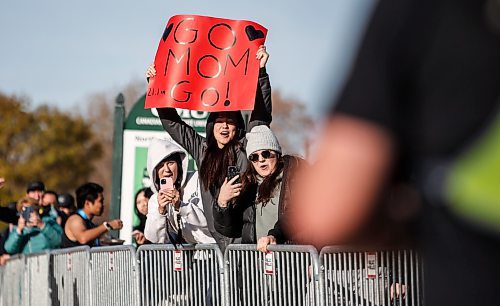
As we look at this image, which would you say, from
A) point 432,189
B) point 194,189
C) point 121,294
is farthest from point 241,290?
point 432,189

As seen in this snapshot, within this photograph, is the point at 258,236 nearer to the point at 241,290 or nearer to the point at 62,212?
the point at 241,290

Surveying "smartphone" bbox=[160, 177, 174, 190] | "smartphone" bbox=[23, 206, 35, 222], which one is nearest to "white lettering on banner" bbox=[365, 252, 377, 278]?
"smartphone" bbox=[160, 177, 174, 190]

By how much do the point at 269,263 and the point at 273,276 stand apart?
0.29 ft

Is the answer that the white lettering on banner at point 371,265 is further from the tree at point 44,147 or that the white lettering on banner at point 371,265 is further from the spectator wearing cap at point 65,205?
the tree at point 44,147

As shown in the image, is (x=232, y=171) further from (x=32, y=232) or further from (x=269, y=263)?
(x=32, y=232)

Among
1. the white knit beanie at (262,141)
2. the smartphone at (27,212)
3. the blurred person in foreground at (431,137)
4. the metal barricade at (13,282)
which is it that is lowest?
the metal barricade at (13,282)

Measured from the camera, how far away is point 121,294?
10.6m

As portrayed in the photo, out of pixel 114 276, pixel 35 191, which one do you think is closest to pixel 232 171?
pixel 114 276

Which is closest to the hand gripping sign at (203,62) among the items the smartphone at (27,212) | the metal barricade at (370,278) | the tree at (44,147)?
the metal barricade at (370,278)

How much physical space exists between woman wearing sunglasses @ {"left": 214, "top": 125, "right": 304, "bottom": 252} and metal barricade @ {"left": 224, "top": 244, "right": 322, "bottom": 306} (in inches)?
7.1

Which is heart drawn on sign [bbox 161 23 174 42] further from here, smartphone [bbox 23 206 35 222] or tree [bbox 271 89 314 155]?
tree [bbox 271 89 314 155]

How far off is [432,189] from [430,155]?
2.4 inches

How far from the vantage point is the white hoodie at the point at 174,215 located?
9.45 meters

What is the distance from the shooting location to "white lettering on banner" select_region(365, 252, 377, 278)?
6547 mm
